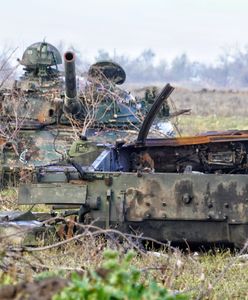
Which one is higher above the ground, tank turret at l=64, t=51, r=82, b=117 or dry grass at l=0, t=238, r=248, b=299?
tank turret at l=64, t=51, r=82, b=117

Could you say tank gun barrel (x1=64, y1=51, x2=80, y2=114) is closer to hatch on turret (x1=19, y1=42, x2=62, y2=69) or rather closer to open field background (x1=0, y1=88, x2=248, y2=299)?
hatch on turret (x1=19, y1=42, x2=62, y2=69)

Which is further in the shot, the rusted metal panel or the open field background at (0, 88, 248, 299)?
the rusted metal panel

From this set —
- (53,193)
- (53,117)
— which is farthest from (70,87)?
(53,193)

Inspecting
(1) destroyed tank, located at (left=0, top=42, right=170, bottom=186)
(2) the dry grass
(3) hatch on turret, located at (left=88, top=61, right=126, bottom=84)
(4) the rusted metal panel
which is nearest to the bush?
(2) the dry grass

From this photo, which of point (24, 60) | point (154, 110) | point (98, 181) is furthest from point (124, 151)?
point (24, 60)

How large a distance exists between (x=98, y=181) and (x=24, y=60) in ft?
29.9

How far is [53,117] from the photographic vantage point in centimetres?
1438

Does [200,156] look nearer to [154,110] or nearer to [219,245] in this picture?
[154,110]

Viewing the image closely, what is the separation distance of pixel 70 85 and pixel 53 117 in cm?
143

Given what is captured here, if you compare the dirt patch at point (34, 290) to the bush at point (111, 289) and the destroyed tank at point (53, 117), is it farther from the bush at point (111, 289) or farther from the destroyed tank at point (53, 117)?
the destroyed tank at point (53, 117)

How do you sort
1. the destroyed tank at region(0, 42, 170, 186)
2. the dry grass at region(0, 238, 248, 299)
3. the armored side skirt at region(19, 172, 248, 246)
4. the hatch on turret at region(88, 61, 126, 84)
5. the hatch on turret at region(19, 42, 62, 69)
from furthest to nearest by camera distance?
1. the hatch on turret at region(19, 42, 62, 69)
2. the hatch on turret at region(88, 61, 126, 84)
3. the destroyed tank at region(0, 42, 170, 186)
4. the armored side skirt at region(19, 172, 248, 246)
5. the dry grass at region(0, 238, 248, 299)

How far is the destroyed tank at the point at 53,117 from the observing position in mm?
13406

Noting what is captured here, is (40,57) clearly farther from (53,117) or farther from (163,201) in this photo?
(163,201)

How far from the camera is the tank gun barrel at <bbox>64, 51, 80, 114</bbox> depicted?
11641 mm
